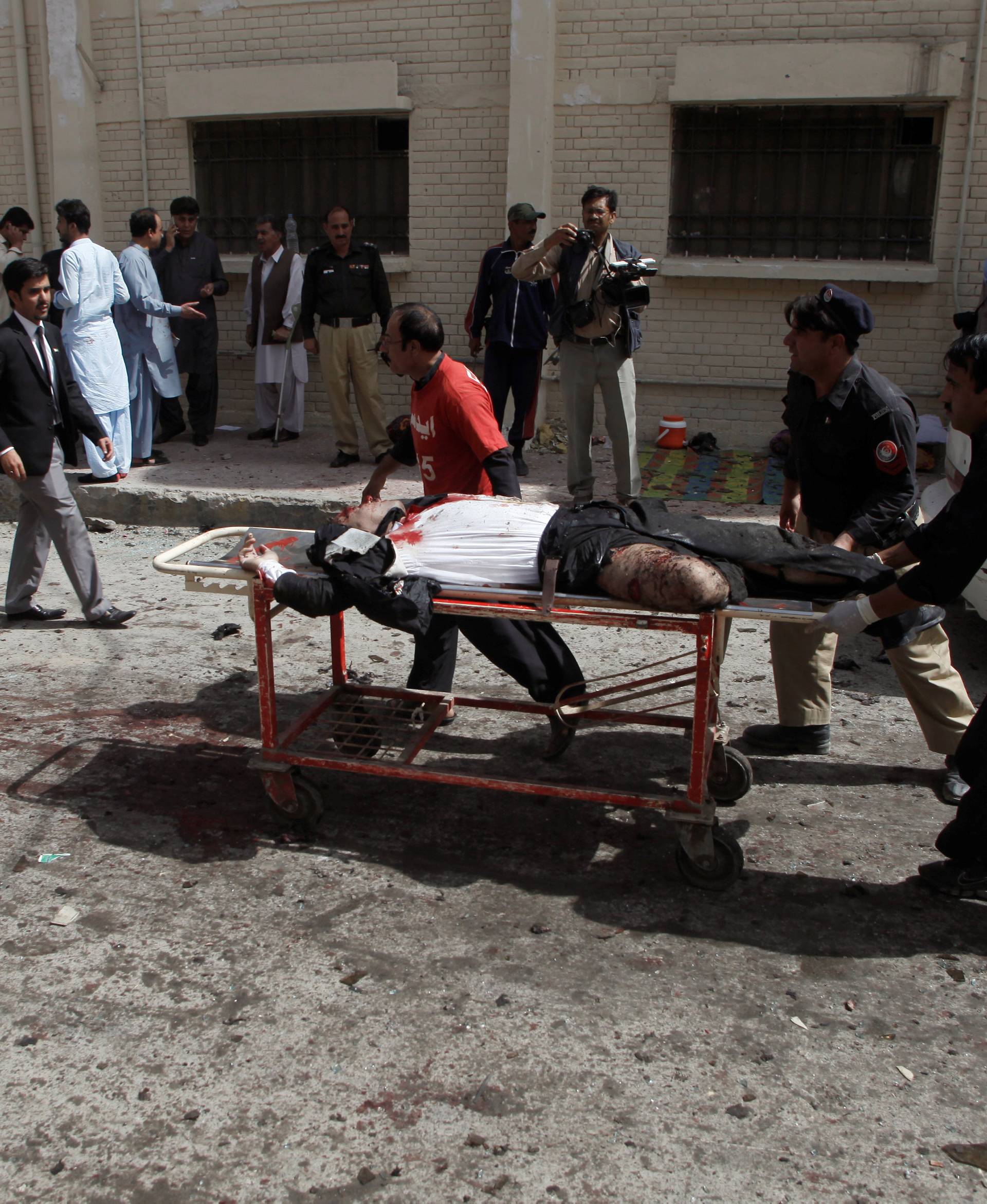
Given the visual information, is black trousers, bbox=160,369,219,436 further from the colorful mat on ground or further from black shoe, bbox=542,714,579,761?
black shoe, bbox=542,714,579,761

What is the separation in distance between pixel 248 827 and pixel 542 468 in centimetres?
574

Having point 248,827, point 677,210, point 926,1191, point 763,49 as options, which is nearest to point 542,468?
point 677,210

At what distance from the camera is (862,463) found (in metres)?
4.29

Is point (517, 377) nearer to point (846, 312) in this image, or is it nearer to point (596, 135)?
point (596, 135)

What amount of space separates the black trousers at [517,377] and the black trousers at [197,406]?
286 centimetres

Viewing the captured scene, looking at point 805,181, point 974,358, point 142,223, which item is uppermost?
point 805,181

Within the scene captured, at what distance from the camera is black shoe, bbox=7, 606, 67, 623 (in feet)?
20.5

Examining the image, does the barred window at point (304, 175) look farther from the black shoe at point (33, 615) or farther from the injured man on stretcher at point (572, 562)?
the injured man on stretcher at point (572, 562)

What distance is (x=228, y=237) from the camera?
11094mm

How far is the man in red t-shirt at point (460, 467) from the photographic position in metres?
4.52

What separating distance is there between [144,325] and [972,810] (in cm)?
797

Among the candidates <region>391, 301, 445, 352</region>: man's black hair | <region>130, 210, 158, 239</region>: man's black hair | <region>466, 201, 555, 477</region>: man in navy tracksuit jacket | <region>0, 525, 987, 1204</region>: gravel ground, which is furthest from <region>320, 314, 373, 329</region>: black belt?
<region>0, 525, 987, 1204</region>: gravel ground

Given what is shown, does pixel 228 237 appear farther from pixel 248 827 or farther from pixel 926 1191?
pixel 926 1191

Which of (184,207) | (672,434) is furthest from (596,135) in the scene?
(184,207)
